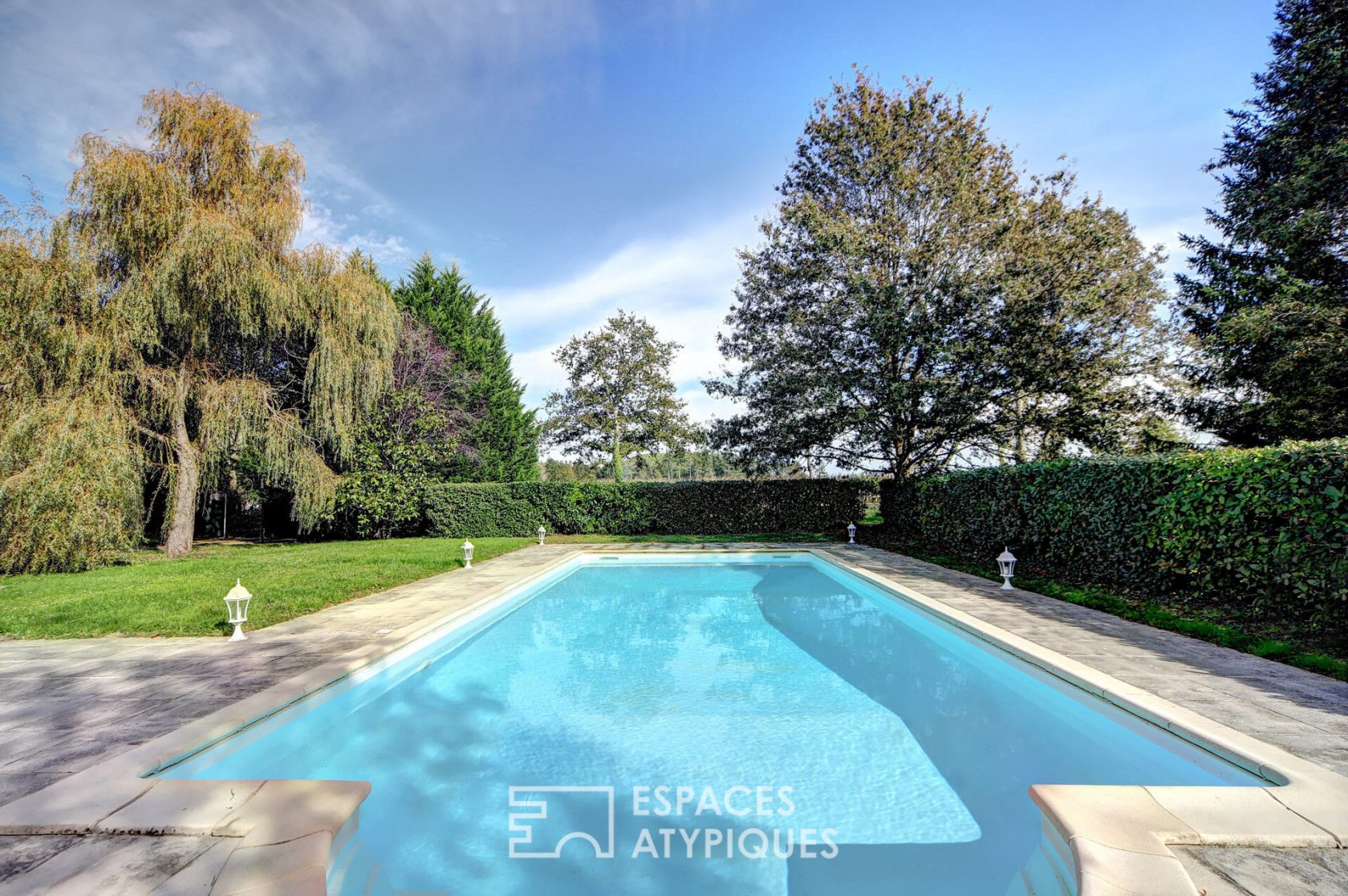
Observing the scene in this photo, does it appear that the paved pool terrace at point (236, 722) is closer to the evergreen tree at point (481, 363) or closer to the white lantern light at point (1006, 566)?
the white lantern light at point (1006, 566)

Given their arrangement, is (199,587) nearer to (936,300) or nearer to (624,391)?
(936,300)

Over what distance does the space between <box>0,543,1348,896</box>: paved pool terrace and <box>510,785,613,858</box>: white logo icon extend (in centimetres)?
76

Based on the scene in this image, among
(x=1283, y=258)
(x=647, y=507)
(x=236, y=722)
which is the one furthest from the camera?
(x=647, y=507)

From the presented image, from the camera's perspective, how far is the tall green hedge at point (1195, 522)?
14.9 ft

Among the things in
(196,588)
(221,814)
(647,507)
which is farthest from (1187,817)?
(647,507)

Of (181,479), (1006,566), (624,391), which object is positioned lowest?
(1006,566)

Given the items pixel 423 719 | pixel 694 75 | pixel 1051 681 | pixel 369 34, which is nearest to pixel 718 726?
pixel 423 719

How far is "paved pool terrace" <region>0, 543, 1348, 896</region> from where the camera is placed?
180 cm

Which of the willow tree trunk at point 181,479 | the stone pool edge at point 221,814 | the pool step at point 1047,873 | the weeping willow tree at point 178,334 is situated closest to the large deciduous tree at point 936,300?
the weeping willow tree at point 178,334

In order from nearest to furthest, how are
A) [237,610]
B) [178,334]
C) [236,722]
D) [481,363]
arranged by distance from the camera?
1. [236,722]
2. [237,610]
3. [178,334]
4. [481,363]

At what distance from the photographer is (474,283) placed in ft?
80.9

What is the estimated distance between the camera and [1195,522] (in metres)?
5.68

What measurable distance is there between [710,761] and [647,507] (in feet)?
41.7

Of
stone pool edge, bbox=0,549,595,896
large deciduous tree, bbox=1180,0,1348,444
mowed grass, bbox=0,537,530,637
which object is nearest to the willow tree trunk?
mowed grass, bbox=0,537,530,637
